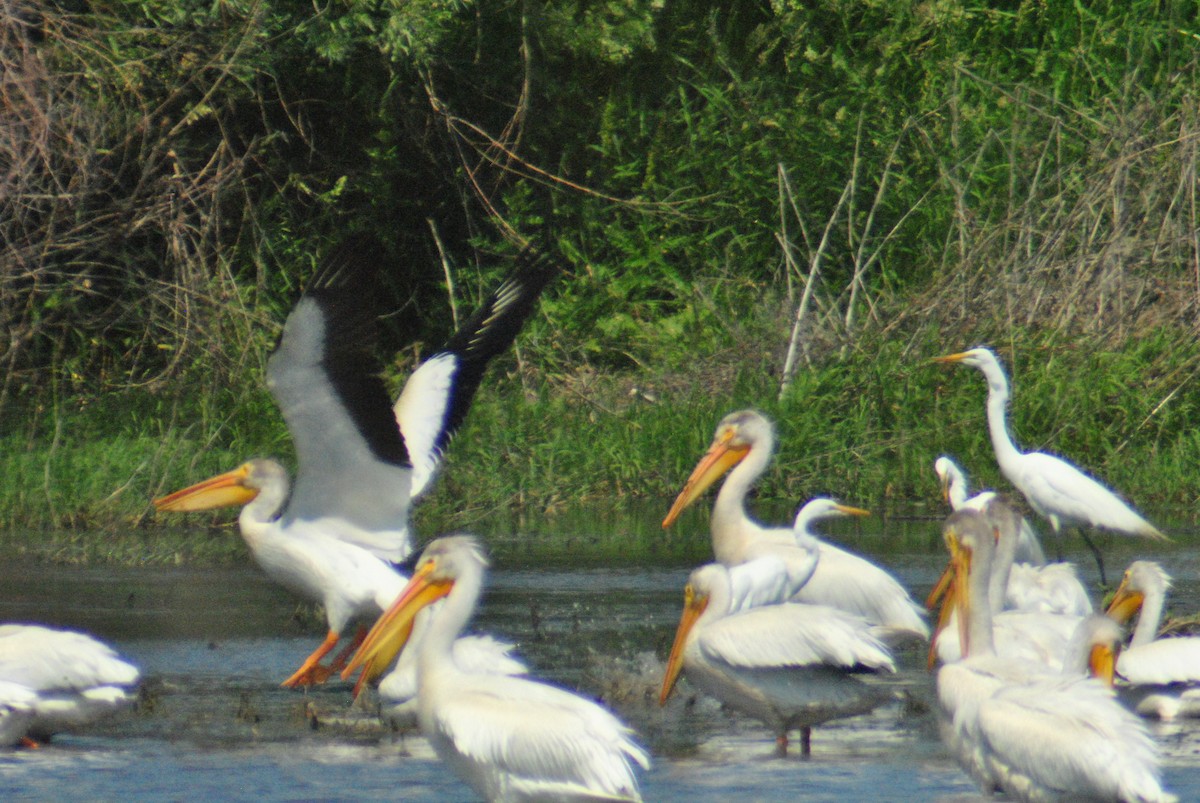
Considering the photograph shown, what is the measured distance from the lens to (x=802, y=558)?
264 inches

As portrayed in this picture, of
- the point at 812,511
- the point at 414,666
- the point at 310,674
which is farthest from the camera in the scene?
the point at 812,511

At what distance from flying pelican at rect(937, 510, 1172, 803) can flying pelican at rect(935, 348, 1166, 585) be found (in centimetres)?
409

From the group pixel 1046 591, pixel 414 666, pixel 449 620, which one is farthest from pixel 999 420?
pixel 449 620

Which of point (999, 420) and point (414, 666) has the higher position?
point (999, 420)

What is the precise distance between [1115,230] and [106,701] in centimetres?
827

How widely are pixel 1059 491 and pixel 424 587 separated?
500 centimetres

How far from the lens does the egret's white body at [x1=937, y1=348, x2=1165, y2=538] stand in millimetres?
9008

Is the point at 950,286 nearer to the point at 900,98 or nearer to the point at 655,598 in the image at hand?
the point at 900,98

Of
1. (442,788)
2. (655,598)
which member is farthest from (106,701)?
(655,598)

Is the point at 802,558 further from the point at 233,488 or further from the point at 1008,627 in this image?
the point at 233,488

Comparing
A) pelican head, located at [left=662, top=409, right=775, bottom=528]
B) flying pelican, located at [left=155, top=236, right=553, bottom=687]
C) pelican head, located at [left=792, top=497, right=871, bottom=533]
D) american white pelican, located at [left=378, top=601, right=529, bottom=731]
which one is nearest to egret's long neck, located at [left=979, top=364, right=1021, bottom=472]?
pelican head, located at [left=792, top=497, right=871, bottom=533]

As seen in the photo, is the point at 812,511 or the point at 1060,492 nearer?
the point at 812,511

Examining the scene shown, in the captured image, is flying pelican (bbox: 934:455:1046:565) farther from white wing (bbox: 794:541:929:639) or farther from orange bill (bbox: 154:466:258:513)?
orange bill (bbox: 154:466:258:513)

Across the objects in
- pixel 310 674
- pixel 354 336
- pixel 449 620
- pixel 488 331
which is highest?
pixel 354 336
